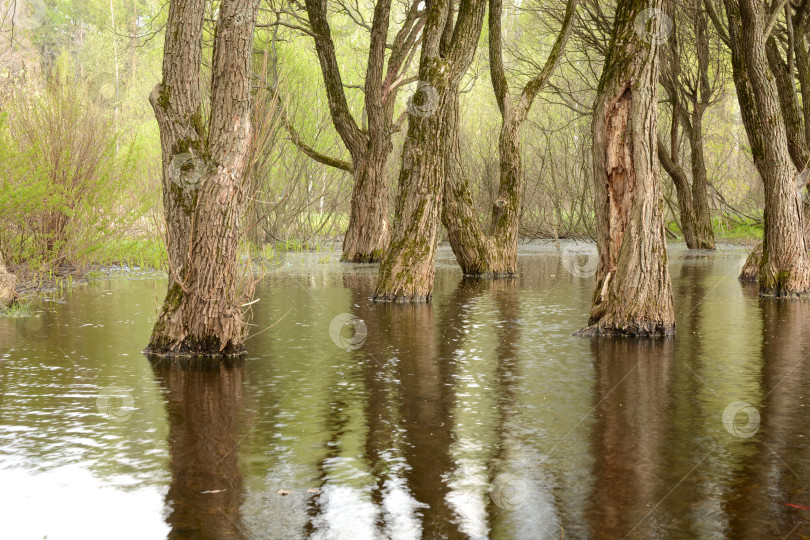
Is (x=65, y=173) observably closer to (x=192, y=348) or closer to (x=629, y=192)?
(x=192, y=348)

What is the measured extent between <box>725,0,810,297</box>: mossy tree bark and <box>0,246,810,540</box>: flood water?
3.25m

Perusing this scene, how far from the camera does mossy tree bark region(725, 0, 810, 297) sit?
1439 centimetres

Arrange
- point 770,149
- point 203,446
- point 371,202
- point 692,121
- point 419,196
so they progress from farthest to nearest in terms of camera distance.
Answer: point 692,121 < point 371,202 < point 770,149 < point 419,196 < point 203,446

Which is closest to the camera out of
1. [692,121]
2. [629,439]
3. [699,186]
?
[629,439]

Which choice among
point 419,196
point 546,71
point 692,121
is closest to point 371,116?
point 546,71

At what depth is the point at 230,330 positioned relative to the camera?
910 cm

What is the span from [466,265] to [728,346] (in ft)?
30.3

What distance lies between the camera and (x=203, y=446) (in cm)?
580

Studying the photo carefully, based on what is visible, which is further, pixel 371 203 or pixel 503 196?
pixel 371 203

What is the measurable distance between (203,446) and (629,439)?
2626 mm

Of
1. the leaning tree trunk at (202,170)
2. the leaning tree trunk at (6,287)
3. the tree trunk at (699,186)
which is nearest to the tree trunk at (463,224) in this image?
the leaning tree trunk at (6,287)

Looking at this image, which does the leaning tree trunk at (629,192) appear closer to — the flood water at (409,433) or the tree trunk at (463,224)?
the flood water at (409,433)

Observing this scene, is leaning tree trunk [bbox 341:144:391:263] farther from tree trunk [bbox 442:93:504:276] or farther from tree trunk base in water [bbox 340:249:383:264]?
tree trunk [bbox 442:93:504:276]

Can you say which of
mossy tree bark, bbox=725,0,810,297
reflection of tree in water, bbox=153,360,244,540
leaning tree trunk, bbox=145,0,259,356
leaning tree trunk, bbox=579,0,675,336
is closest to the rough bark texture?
mossy tree bark, bbox=725,0,810,297
